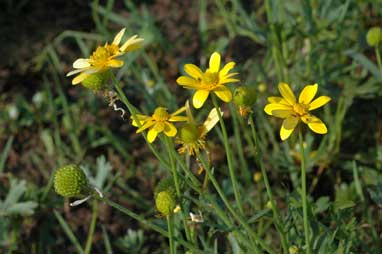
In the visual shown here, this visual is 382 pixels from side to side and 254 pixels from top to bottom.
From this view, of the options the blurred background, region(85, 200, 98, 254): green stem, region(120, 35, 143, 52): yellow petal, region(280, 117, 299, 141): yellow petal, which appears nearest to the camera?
region(280, 117, 299, 141): yellow petal

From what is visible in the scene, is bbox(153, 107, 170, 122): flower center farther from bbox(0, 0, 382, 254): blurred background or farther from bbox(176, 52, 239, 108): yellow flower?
bbox(0, 0, 382, 254): blurred background

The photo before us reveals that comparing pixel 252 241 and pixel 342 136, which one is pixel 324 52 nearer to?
pixel 342 136

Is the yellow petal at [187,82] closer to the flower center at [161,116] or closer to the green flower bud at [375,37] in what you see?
the flower center at [161,116]

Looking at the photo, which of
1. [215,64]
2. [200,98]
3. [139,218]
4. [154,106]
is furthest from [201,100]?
[154,106]

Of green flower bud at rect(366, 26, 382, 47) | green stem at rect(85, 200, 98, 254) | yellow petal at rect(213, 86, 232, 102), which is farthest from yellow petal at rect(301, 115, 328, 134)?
green stem at rect(85, 200, 98, 254)

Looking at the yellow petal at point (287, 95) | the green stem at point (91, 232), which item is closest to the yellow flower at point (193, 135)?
the yellow petal at point (287, 95)

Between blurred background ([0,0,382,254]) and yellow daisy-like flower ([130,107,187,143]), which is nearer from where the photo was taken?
yellow daisy-like flower ([130,107,187,143])

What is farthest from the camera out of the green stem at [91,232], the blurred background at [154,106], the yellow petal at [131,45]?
the blurred background at [154,106]
